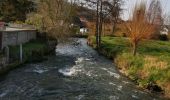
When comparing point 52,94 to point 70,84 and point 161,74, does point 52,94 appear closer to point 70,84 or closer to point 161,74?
point 70,84

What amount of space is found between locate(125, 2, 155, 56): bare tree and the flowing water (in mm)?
3875

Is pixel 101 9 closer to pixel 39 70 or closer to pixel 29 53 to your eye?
pixel 29 53

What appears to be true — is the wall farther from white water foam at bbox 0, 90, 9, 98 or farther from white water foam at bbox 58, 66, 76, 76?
white water foam at bbox 0, 90, 9, 98

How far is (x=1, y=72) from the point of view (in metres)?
23.6

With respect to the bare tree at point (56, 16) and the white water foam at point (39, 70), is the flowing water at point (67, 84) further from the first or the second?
the bare tree at point (56, 16)

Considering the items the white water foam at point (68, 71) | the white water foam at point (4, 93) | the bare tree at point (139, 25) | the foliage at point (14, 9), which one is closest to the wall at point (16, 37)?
the white water foam at point (68, 71)

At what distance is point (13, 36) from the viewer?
30.8 metres

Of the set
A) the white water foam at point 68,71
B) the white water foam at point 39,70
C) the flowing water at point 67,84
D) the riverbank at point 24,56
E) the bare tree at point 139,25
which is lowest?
the flowing water at point 67,84

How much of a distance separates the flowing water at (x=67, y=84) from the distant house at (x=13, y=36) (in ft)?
9.79

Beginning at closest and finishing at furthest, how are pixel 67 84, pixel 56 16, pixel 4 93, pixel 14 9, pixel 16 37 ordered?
pixel 4 93 → pixel 67 84 → pixel 16 37 → pixel 56 16 → pixel 14 9

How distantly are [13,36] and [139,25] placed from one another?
40.3 feet

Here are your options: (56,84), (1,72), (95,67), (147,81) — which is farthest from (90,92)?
(95,67)

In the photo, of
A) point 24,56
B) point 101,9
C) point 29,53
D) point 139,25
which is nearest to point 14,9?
point 101,9

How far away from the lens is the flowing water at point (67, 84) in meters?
18.8
